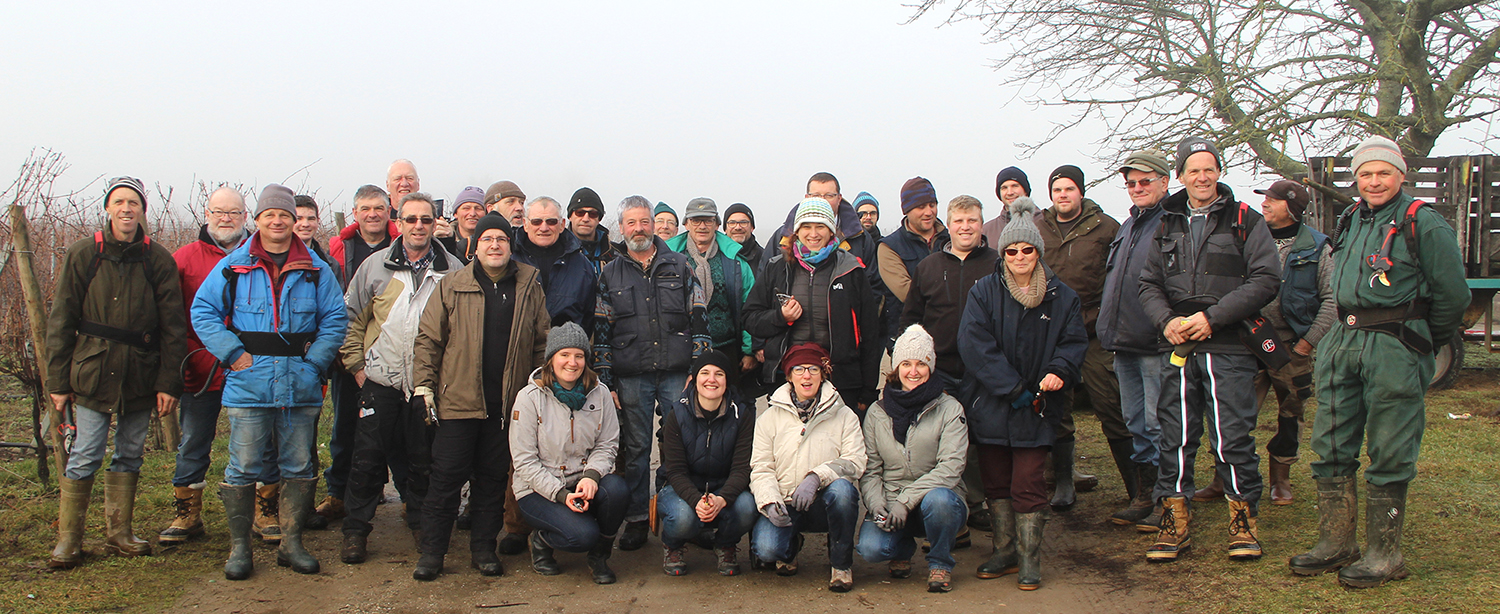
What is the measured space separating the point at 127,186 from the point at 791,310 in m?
3.52

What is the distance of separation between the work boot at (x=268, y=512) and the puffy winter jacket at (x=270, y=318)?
69cm

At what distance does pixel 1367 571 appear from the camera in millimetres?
4016

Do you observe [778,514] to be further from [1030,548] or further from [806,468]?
[1030,548]

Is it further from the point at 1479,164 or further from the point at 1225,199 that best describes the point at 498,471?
the point at 1479,164

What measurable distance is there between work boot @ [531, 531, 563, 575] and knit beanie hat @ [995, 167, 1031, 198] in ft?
12.0

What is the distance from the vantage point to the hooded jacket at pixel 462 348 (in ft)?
15.4

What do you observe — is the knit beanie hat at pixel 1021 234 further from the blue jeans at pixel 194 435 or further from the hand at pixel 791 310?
the blue jeans at pixel 194 435

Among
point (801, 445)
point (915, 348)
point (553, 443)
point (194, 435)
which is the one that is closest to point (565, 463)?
point (553, 443)

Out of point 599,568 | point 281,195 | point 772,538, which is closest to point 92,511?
point 281,195

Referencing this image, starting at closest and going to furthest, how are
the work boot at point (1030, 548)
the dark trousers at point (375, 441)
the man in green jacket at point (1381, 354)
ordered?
the man in green jacket at point (1381, 354), the work boot at point (1030, 548), the dark trousers at point (375, 441)

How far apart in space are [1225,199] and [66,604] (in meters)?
5.78

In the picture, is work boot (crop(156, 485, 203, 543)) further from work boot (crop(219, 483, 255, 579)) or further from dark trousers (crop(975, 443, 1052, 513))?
dark trousers (crop(975, 443, 1052, 513))

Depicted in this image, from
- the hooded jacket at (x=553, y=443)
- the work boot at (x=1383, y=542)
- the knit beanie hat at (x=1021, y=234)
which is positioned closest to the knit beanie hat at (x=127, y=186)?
the hooded jacket at (x=553, y=443)

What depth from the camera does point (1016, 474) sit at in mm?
4531
